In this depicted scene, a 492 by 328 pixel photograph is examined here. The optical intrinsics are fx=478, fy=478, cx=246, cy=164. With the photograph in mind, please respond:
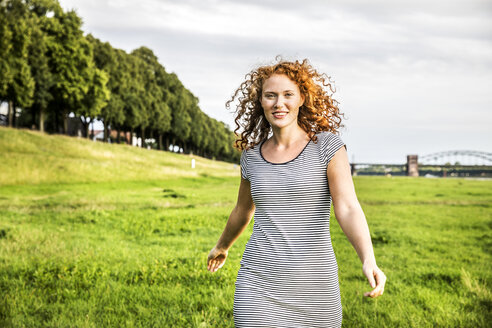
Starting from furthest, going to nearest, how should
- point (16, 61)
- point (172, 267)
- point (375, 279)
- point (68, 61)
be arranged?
point (68, 61) < point (16, 61) < point (172, 267) < point (375, 279)

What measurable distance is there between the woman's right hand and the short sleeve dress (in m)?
0.69

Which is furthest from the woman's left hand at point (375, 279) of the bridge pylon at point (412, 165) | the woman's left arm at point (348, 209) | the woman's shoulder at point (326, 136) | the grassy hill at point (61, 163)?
the bridge pylon at point (412, 165)

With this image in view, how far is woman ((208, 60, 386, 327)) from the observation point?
9.19ft

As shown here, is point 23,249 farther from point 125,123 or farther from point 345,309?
point 125,123

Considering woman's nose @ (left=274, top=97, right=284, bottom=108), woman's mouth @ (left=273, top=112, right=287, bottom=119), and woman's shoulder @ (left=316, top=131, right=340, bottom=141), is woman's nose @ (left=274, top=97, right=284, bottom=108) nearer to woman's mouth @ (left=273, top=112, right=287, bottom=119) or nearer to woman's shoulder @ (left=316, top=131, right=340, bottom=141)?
woman's mouth @ (left=273, top=112, right=287, bottom=119)

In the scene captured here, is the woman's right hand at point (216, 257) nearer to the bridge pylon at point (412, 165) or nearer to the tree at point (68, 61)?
the tree at point (68, 61)

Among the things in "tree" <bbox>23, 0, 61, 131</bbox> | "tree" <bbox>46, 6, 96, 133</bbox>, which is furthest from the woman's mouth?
"tree" <bbox>46, 6, 96, 133</bbox>

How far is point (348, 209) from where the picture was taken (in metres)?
2.78

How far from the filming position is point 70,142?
42844mm

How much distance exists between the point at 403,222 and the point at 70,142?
3378cm

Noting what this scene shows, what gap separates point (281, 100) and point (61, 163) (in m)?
32.9

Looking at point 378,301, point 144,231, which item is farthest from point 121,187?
point 378,301

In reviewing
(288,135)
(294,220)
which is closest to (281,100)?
(288,135)

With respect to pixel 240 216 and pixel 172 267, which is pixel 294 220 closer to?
pixel 240 216
